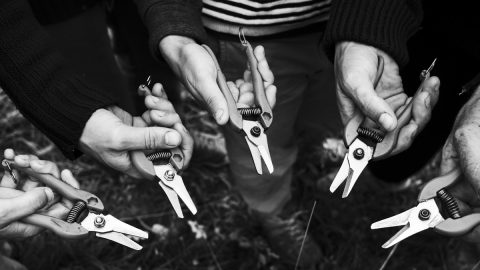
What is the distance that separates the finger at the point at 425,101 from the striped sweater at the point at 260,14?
0.40 metres

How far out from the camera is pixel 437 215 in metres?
1.15

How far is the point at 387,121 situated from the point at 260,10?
480 millimetres

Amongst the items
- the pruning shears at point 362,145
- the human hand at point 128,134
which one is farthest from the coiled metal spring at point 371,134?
the human hand at point 128,134

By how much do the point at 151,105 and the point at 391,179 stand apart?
1052 millimetres

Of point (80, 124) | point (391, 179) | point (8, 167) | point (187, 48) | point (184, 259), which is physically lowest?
point (184, 259)

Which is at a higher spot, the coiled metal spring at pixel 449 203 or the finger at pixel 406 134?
the finger at pixel 406 134

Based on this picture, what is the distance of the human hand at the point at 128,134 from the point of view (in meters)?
1.18

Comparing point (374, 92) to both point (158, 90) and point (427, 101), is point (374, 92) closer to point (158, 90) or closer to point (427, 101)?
point (427, 101)

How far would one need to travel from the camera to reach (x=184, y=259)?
1.97m

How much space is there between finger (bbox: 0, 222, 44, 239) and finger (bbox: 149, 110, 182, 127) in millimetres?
392

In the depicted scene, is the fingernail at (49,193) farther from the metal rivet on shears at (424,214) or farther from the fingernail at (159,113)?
the metal rivet on shears at (424,214)

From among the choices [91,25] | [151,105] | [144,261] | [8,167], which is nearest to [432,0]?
[151,105]

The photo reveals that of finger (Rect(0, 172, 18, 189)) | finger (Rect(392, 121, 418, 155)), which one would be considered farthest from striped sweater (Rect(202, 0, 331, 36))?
finger (Rect(0, 172, 18, 189))

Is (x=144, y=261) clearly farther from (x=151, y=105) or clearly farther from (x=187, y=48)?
(x=187, y=48)
